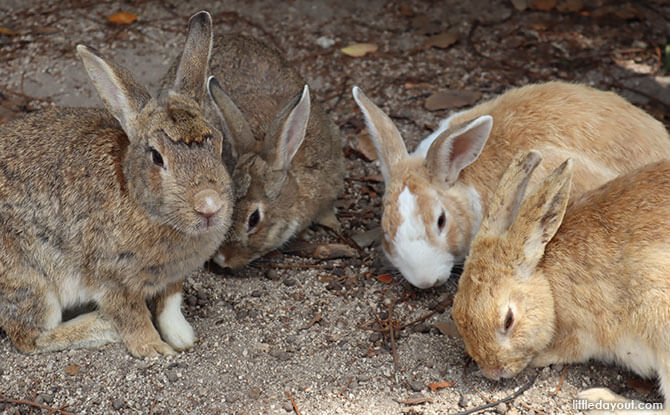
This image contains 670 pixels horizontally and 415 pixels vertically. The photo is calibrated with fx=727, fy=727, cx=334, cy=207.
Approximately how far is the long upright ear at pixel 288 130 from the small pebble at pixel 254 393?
1541 millimetres

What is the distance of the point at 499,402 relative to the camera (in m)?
3.56

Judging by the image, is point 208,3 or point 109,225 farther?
point 208,3

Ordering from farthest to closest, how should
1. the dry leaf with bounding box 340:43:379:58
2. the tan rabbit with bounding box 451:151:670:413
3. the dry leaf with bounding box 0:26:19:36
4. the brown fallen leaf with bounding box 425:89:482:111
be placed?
the dry leaf with bounding box 0:26:19:36 → the dry leaf with bounding box 340:43:379:58 → the brown fallen leaf with bounding box 425:89:482:111 → the tan rabbit with bounding box 451:151:670:413

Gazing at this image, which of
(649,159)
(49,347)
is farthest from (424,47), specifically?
(49,347)

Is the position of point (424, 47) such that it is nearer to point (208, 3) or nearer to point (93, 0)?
point (208, 3)

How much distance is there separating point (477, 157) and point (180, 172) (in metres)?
1.79

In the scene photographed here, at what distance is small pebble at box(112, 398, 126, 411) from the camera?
145 inches

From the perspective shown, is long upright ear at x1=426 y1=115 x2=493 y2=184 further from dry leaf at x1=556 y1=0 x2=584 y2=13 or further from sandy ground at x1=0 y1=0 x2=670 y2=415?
dry leaf at x1=556 y1=0 x2=584 y2=13

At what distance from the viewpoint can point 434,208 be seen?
14.0ft

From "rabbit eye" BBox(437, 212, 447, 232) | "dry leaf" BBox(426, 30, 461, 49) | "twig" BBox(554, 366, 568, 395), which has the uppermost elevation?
"rabbit eye" BBox(437, 212, 447, 232)

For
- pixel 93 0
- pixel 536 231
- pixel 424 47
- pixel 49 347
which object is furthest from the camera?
pixel 93 0

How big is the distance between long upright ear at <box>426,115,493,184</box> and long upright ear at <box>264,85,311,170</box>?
0.85 metres

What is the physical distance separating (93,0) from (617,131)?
529cm

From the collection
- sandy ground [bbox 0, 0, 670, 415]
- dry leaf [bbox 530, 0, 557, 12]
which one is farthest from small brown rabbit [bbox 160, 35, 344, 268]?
dry leaf [bbox 530, 0, 557, 12]
